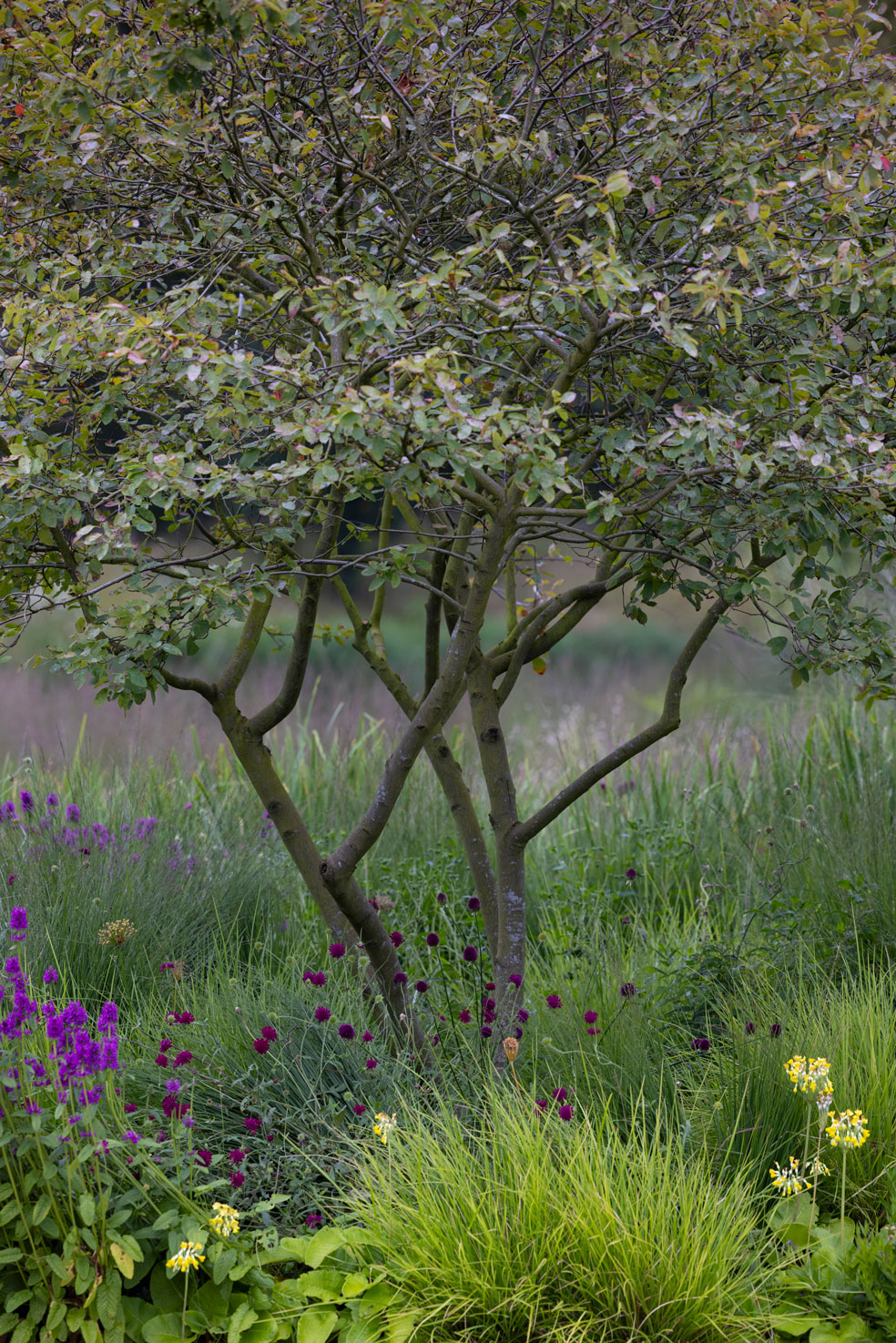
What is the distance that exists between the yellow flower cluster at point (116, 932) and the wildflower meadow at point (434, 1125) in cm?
1

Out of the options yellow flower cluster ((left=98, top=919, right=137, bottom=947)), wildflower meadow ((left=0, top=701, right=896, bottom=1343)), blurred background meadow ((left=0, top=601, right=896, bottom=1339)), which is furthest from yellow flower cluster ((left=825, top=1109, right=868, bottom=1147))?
yellow flower cluster ((left=98, top=919, right=137, bottom=947))

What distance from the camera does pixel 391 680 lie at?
Result: 3736mm

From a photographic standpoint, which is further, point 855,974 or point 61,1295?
point 855,974

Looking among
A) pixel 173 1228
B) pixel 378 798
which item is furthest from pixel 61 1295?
pixel 378 798

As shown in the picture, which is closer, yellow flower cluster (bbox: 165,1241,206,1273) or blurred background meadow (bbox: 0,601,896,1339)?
yellow flower cluster (bbox: 165,1241,206,1273)

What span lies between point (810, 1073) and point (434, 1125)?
87 centimetres

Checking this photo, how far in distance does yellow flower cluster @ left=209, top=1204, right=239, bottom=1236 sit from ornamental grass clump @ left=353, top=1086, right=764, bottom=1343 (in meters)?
0.28

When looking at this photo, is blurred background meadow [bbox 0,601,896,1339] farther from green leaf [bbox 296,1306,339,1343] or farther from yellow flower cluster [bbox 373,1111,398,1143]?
green leaf [bbox 296,1306,339,1343]

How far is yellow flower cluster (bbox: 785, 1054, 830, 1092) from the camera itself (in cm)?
222

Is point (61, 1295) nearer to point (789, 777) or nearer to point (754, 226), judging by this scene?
point (754, 226)

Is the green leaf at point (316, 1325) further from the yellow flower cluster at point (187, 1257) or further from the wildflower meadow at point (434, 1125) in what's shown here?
the yellow flower cluster at point (187, 1257)

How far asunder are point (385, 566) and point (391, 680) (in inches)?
34.5

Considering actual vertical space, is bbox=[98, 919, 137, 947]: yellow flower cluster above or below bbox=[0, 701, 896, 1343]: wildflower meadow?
above

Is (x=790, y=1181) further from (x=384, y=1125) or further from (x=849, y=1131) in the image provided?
(x=384, y=1125)
